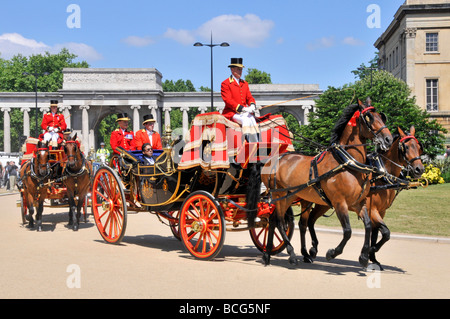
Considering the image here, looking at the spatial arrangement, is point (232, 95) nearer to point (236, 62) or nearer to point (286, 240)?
point (236, 62)

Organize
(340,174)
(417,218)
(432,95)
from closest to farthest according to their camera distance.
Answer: (340,174) → (417,218) → (432,95)

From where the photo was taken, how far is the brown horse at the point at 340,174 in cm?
823

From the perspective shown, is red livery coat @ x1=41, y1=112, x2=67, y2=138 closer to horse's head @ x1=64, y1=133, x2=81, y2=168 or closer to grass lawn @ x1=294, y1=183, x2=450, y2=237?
horse's head @ x1=64, y1=133, x2=81, y2=168

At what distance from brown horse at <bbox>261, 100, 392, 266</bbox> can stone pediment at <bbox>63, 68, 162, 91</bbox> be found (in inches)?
2417

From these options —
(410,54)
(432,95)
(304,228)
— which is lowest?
(304,228)

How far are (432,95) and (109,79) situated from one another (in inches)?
1402

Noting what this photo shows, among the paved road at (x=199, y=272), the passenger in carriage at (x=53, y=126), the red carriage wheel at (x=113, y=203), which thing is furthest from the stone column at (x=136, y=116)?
the red carriage wheel at (x=113, y=203)

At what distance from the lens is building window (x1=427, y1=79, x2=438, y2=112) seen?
56438 millimetres

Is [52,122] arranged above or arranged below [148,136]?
→ above

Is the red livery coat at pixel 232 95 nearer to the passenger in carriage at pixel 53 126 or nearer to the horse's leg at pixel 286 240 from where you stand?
the horse's leg at pixel 286 240

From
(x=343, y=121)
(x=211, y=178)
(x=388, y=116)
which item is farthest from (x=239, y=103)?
(x=388, y=116)

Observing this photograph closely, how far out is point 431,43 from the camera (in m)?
57.3

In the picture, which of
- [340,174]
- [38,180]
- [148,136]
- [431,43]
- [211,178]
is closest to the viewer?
[340,174]
